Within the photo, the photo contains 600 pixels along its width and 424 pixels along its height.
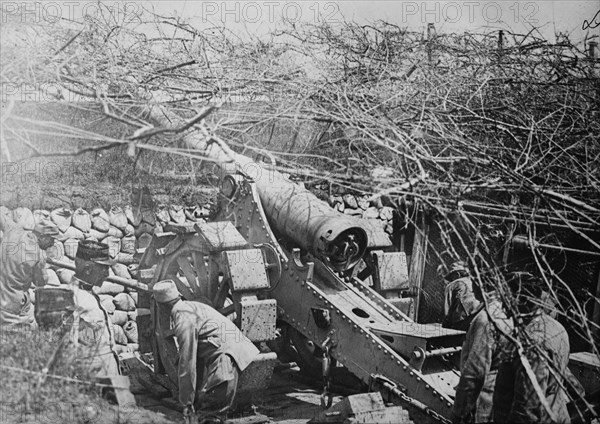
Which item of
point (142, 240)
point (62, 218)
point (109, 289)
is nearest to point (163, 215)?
point (142, 240)

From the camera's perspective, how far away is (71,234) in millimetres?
9680

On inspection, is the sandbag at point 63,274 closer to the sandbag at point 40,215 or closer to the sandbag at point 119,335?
the sandbag at point 40,215

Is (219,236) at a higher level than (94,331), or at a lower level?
higher

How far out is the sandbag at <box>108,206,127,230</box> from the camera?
10.1 metres

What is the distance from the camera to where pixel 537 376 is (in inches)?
221

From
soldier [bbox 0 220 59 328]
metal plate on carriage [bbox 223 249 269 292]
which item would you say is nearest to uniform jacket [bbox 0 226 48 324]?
soldier [bbox 0 220 59 328]

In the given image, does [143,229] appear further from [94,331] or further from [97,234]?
[94,331]

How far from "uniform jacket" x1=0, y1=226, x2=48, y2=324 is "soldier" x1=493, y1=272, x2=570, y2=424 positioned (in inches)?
177

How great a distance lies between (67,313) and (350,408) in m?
2.97

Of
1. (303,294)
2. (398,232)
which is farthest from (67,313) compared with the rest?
(398,232)

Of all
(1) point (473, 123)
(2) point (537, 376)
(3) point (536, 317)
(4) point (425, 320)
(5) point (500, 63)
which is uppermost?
(5) point (500, 63)

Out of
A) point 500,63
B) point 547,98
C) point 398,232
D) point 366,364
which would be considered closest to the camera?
point 366,364

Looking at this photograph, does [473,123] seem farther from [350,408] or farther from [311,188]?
[311,188]

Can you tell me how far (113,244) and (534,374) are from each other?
617cm
